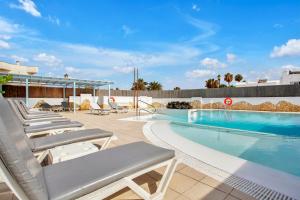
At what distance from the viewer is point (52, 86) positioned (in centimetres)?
1584

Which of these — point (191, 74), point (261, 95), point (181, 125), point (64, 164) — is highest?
point (191, 74)

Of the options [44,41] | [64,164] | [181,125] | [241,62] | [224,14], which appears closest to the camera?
[64,164]

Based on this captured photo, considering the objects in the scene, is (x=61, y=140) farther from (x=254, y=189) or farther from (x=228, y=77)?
(x=228, y=77)

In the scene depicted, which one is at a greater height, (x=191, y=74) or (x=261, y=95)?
(x=191, y=74)

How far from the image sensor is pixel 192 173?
2.39 meters

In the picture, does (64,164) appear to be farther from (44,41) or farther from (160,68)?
(160,68)

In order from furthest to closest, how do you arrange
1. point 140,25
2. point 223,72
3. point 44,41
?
1. point 223,72
2. point 140,25
3. point 44,41

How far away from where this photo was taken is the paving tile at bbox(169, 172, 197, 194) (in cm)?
200

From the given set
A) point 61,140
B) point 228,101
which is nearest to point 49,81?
point 61,140

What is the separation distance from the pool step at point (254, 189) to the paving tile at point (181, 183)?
456 millimetres

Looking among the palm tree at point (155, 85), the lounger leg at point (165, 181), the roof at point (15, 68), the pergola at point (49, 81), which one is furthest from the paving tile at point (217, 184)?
the palm tree at point (155, 85)

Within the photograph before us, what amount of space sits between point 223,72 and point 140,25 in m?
28.8

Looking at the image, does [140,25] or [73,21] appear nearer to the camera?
[73,21]

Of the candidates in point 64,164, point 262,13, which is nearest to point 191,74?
point 262,13
